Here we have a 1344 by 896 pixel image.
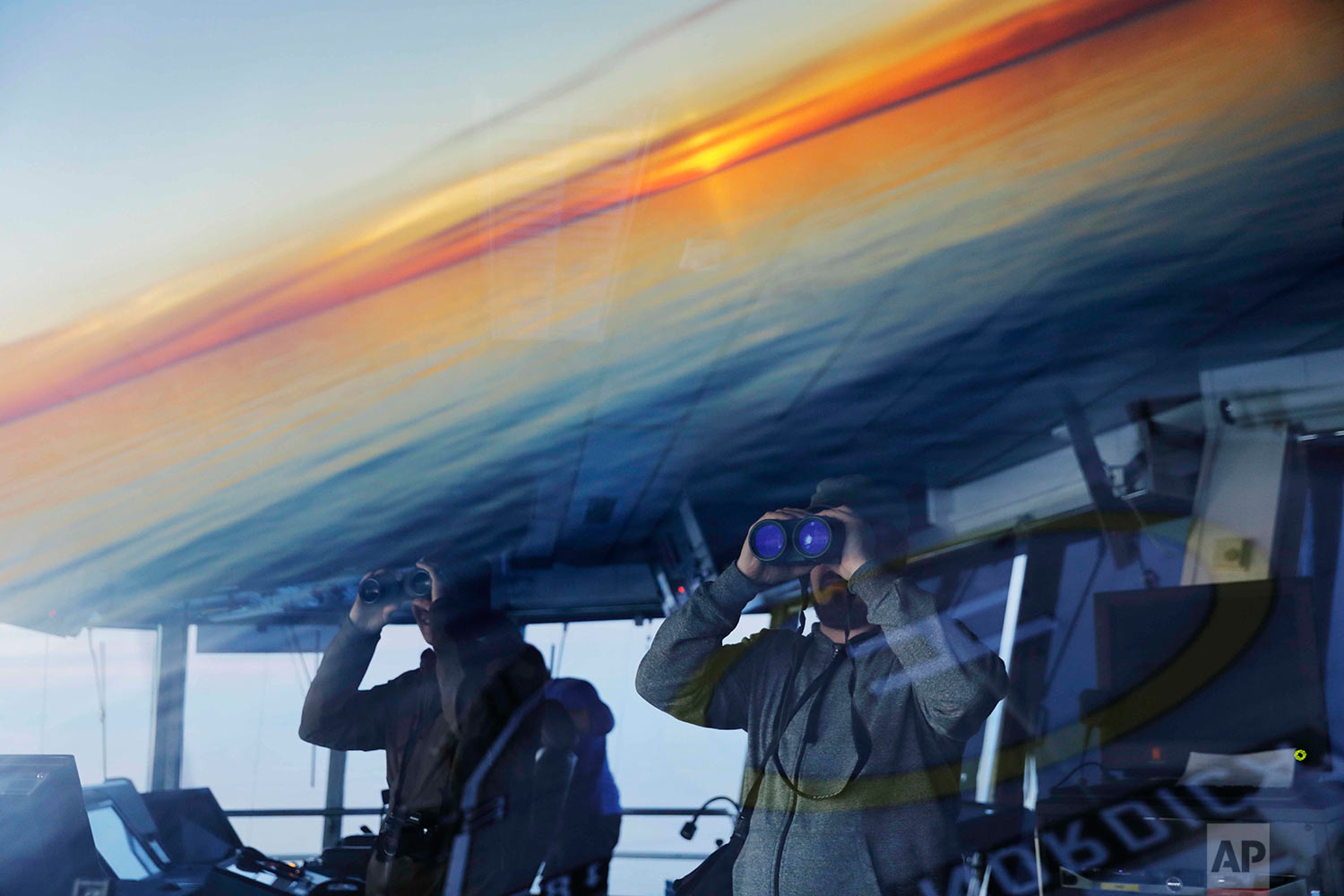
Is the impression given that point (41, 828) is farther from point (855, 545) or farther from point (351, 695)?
point (855, 545)

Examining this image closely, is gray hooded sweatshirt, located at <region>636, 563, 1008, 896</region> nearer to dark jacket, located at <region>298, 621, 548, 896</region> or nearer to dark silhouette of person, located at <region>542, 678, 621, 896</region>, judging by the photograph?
dark jacket, located at <region>298, 621, 548, 896</region>

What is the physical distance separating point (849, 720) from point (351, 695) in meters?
0.95

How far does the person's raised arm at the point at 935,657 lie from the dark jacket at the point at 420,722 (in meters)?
0.94

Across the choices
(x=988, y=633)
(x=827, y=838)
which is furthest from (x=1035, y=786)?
(x=827, y=838)

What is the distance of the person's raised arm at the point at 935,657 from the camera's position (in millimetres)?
1225

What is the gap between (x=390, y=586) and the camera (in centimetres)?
171

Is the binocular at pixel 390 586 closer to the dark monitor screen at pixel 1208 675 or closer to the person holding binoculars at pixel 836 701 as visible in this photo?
the person holding binoculars at pixel 836 701

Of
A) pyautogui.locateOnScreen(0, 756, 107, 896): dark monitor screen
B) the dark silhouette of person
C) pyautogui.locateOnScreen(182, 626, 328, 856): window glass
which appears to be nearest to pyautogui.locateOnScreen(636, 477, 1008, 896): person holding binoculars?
pyautogui.locateOnScreen(0, 756, 107, 896): dark monitor screen

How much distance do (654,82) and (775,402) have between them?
2.08m

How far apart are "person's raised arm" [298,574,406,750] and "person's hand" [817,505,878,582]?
0.83 m

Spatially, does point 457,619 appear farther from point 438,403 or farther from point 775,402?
point 775,402

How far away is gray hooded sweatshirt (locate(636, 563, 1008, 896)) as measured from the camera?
123 cm

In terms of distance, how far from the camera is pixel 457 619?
83.0 inches

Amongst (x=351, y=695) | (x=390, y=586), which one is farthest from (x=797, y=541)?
(x=351, y=695)
